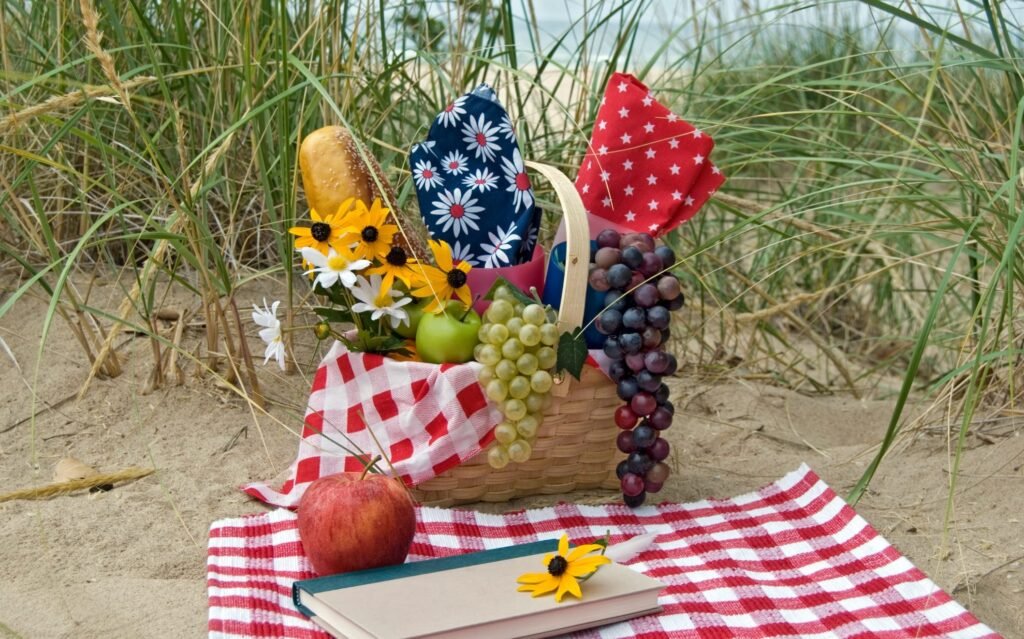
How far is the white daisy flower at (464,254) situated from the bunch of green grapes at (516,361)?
16 centimetres

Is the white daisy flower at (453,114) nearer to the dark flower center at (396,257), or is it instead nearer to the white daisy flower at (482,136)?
the white daisy flower at (482,136)

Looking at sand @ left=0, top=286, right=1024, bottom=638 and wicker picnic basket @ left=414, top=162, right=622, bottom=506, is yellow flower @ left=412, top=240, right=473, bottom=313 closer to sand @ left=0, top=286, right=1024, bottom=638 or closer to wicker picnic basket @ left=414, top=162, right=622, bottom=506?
wicker picnic basket @ left=414, top=162, right=622, bottom=506

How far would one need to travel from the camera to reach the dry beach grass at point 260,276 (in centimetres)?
180

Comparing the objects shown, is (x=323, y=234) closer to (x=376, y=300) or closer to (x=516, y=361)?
(x=376, y=300)

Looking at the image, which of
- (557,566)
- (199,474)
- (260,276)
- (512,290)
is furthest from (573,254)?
(260,276)

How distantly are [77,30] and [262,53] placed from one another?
0.44 metres

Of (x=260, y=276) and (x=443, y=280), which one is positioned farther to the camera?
(x=260, y=276)

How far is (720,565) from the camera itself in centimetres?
182

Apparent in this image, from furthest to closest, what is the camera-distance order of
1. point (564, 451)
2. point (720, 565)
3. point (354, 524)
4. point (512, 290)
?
1. point (564, 451)
2. point (512, 290)
3. point (720, 565)
4. point (354, 524)

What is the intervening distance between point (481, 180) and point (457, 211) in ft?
0.23

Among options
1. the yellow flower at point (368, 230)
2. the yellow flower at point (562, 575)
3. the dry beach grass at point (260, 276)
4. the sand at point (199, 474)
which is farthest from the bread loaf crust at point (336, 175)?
the yellow flower at point (562, 575)

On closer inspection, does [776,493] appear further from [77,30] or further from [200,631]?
[77,30]

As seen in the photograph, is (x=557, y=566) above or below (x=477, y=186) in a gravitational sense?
below

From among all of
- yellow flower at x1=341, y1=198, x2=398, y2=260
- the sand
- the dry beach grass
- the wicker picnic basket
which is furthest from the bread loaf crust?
the sand
